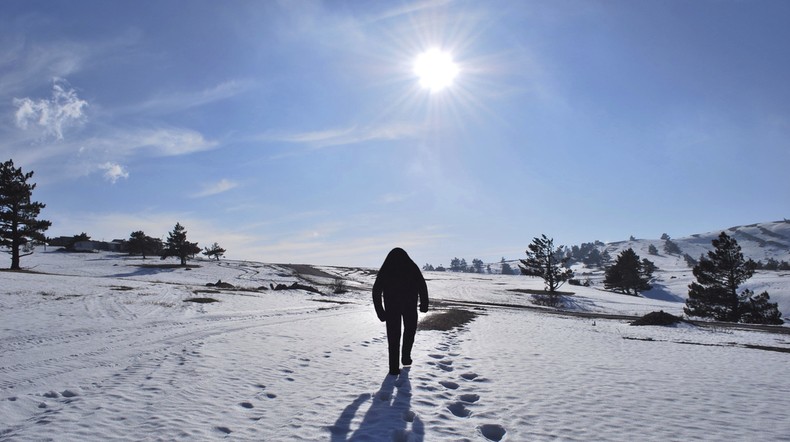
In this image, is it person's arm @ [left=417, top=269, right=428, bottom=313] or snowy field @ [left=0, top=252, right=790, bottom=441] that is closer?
snowy field @ [left=0, top=252, right=790, bottom=441]

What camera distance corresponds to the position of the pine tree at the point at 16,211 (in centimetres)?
4250

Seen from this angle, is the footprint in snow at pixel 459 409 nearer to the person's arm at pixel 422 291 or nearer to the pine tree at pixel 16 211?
the person's arm at pixel 422 291

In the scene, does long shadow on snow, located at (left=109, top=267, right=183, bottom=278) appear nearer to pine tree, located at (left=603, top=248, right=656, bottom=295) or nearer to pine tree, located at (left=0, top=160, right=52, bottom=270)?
pine tree, located at (left=0, top=160, right=52, bottom=270)

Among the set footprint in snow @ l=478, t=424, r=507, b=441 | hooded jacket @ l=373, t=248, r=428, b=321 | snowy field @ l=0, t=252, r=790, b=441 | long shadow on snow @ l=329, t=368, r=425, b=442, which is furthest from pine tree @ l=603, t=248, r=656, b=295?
footprint in snow @ l=478, t=424, r=507, b=441

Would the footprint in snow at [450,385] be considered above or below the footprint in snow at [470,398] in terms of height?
below

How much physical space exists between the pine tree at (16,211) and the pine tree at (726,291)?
76427 millimetres

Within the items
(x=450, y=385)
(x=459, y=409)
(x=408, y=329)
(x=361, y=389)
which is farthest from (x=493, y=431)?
(x=408, y=329)

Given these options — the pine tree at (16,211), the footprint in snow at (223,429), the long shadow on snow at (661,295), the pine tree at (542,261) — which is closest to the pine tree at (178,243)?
the pine tree at (16,211)

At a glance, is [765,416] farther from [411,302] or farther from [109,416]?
[109,416]

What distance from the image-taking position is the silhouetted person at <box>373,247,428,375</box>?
7844 mm

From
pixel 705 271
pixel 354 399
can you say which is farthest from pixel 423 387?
pixel 705 271

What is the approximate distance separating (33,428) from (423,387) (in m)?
5.23

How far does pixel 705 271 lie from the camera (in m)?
43.4

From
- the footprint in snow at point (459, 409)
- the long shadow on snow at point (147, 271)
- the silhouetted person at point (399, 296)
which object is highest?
the silhouetted person at point (399, 296)
